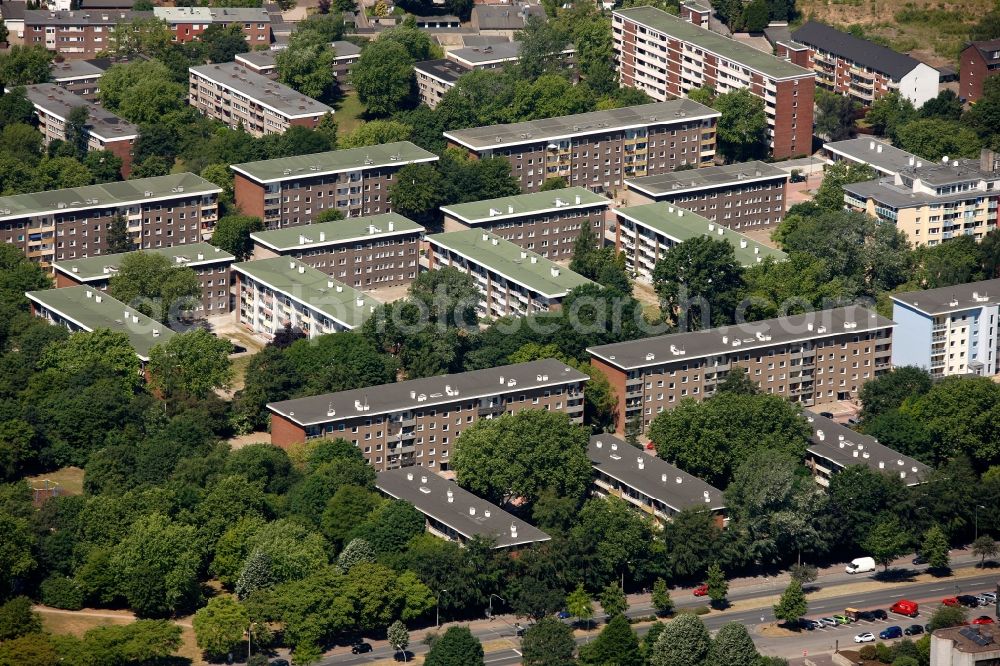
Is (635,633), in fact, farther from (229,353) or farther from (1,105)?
(1,105)

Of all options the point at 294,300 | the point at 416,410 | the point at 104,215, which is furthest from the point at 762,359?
the point at 104,215

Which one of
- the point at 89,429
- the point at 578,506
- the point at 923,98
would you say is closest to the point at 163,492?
the point at 89,429

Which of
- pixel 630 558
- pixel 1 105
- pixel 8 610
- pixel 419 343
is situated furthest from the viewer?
pixel 1 105

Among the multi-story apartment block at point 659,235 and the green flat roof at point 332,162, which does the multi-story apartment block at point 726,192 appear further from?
the green flat roof at point 332,162

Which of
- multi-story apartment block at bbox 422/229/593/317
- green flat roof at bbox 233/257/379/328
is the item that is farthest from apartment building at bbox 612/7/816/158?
green flat roof at bbox 233/257/379/328

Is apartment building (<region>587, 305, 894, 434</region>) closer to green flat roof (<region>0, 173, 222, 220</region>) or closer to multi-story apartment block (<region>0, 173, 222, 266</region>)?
multi-story apartment block (<region>0, 173, 222, 266</region>)
